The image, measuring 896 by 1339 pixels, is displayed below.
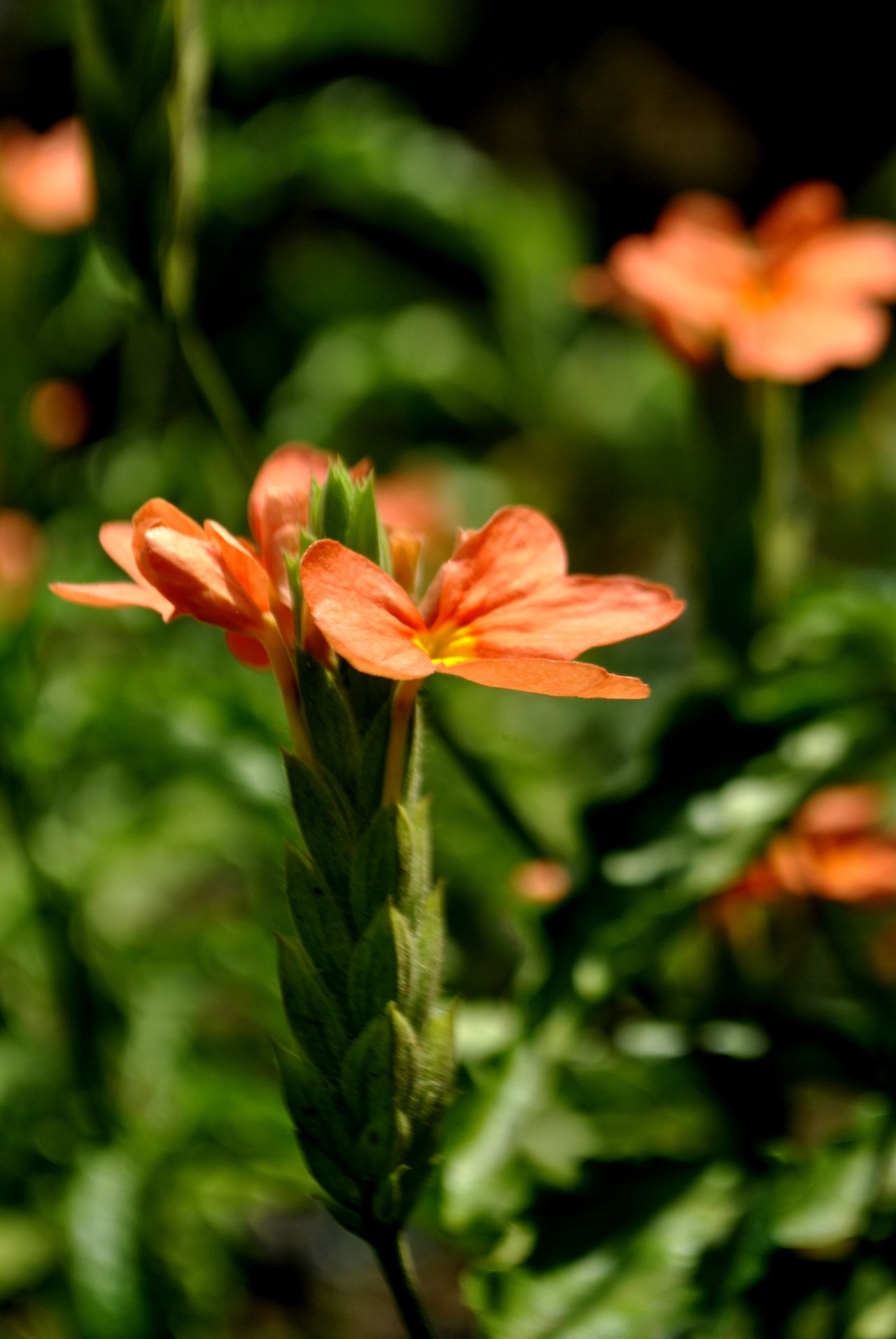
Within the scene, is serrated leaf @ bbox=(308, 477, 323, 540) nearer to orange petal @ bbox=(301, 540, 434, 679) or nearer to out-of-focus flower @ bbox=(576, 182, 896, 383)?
orange petal @ bbox=(301, 540, 434, 679)

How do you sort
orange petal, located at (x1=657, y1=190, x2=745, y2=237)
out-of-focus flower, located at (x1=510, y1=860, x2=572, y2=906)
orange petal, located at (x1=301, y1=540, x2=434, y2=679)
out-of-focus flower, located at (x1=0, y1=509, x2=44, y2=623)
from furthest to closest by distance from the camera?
out-of-focus flower, located at (x1=0, y1=509, x2=44, y2=623), orange petal, located at (x1=657, y1=190, x2=745, y2=237), out-of-focus flower, located at (x1=510, y1=860, x2=572, y2=906), orange petal, located at (x1=301, y1=540, x2=434, y2=679)

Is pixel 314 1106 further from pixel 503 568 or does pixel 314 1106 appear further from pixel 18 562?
pixel 18 562

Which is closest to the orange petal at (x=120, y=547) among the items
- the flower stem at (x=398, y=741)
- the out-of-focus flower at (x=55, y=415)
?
the flower stem at (x=398, y=741)

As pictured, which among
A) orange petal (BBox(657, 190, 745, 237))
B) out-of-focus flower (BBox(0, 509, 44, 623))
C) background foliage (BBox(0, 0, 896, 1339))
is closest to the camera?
background foliage (BBox(0, 0, 896, 1339))

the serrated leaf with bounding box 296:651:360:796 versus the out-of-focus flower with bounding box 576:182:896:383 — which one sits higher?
the out-of-focus flower with bounding box 576:182:896:383

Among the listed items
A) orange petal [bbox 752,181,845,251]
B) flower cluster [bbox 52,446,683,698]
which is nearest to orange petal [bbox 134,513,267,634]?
flower cluster [bbox 52,446,683,698]

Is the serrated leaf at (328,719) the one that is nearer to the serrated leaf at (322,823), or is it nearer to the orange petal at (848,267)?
the serrated leaf at (322,823)

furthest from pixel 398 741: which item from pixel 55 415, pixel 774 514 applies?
pixel 55 415

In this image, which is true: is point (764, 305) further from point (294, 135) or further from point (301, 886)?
point (294, 135)
